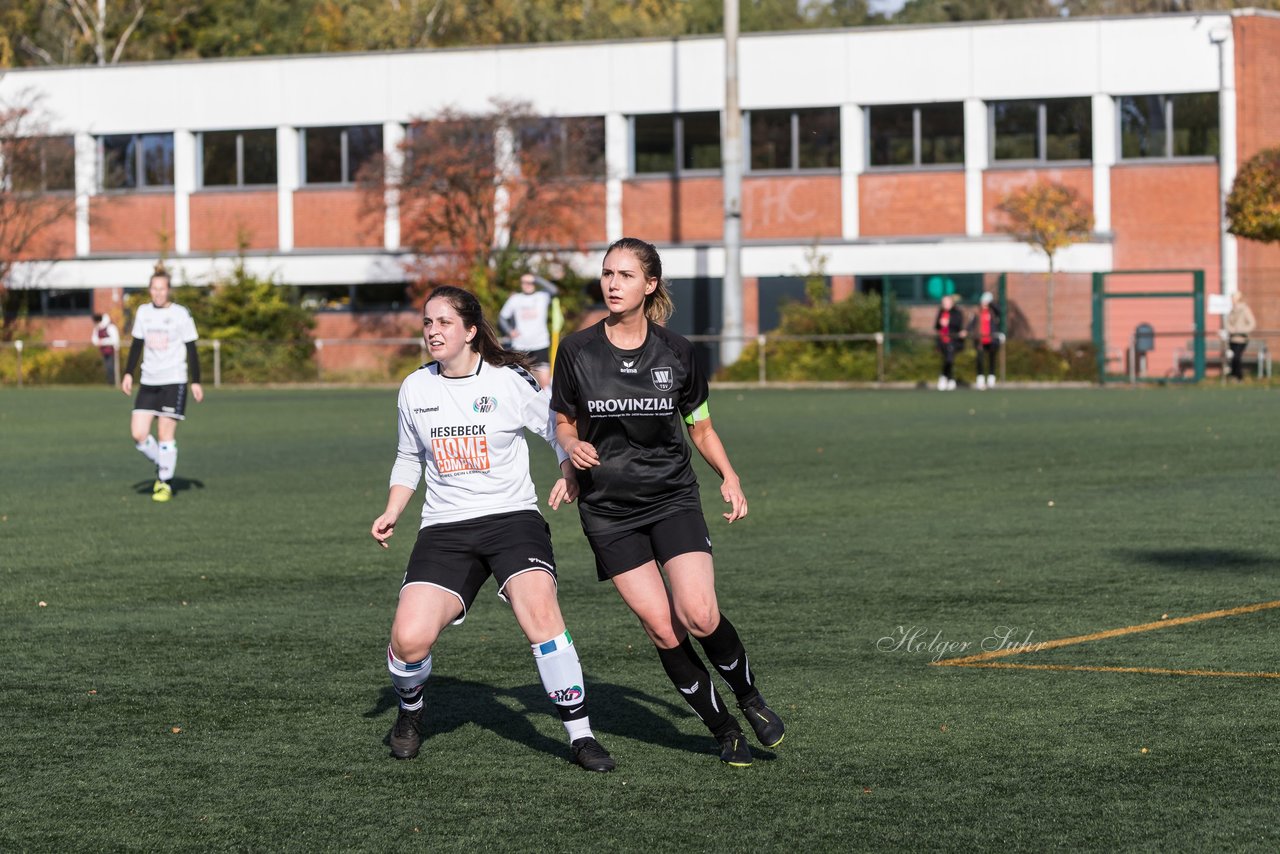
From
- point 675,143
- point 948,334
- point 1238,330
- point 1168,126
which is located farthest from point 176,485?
point 1168,126

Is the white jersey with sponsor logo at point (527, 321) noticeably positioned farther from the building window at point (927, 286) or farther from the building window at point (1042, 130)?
the building window at point (1042, 130)

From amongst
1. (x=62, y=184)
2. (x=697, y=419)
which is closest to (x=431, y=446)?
(x=697, y=419)

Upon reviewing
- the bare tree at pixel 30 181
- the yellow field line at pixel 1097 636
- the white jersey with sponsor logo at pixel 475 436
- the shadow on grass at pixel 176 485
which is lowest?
the yellow field line at pixel 1097 636

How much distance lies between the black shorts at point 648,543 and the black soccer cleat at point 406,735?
892mm

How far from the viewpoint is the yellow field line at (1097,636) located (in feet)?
27.2

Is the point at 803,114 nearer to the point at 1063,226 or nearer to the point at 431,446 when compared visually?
the point at 1063,226

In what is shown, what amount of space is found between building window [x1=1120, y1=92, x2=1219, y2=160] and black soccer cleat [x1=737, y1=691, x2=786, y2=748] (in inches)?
1608

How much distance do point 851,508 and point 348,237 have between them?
36627mm

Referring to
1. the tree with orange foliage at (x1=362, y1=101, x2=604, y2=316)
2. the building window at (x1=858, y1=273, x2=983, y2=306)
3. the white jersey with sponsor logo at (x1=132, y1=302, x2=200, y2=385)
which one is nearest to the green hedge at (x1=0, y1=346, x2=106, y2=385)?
the tree with orange foliage at (x1=362, y1=101, x2=604, y2=316)

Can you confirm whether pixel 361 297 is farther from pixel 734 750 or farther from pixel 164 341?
pixel 734 750

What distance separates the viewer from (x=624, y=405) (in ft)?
21.1

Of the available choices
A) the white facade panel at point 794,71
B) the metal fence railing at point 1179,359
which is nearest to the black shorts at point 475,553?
the metal fence railing at point 1179,359

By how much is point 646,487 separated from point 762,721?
0.93m

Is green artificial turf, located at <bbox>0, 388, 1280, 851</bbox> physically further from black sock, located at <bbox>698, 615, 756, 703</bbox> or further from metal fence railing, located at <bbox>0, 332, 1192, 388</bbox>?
metal fence railing, located at <bbox>0, 332, 1192, 388</bbox>
